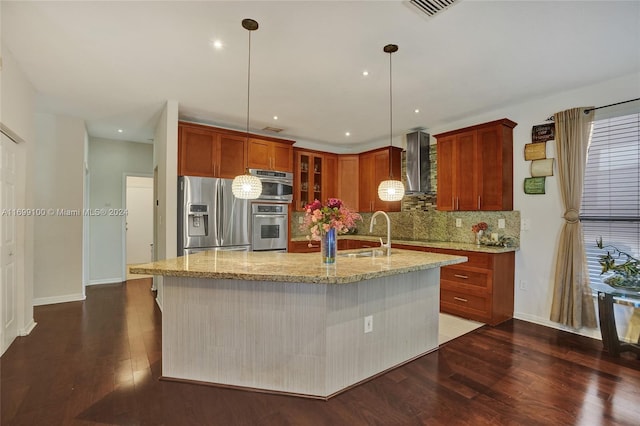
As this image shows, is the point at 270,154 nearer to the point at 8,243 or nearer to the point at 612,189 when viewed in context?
the point at 8,243

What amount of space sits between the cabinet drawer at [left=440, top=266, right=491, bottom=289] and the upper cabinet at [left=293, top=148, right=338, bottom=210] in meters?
2.60

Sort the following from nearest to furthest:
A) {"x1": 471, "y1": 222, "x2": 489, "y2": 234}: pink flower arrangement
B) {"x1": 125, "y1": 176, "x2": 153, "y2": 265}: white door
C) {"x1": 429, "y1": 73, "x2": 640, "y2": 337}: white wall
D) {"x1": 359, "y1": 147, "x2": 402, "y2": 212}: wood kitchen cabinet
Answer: {"x1": 429, "y1": 73, "x2": 640, "y2": 337}: white wall → {"x1": 471, "y1": 222, "x2": 489, "y2": 234}: pink flower arrangement → {"x1": 359, "y1": 147, "x2": 402, "y2": 212}: wood kitchen cabinet → {"x1": 125, "y1": 176, "x2": 153, "y2": 265}: white door

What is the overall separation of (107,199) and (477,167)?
606cm

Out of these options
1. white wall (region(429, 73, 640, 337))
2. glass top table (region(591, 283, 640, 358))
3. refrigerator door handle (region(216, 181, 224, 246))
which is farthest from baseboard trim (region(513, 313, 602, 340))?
refrigerator door handle (region(216, 181, 224, 246))

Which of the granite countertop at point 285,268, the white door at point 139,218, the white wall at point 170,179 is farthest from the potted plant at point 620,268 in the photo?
the white door at point 139,218

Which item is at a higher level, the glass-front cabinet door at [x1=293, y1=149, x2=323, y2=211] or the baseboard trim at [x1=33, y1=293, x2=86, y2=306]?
the glass-front cabinet door at [x1=293, y1=149, x2=323, y2=211]

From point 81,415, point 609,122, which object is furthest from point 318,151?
point 81,415

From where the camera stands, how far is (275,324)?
2193 mm

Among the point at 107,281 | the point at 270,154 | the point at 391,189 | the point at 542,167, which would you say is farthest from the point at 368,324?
the point at 107,281

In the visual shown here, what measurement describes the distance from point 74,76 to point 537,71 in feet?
14.7

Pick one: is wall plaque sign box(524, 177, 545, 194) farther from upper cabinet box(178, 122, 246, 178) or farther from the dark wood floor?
upper cabinet box(178, 122, 246, 178)

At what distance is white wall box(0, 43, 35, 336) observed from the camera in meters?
2.76

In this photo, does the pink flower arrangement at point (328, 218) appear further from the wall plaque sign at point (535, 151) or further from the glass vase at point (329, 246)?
the wall plaque sign at point (535, 151)

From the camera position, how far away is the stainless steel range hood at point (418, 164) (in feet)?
15.7
